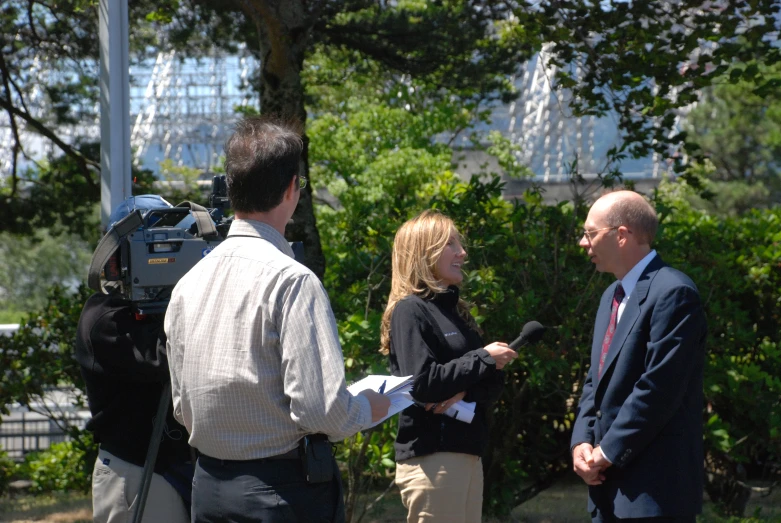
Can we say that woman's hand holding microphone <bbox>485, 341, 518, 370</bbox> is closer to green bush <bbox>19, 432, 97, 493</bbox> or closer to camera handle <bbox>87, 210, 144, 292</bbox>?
camera handle <bbox>87, 210, 144, 292</bbox>

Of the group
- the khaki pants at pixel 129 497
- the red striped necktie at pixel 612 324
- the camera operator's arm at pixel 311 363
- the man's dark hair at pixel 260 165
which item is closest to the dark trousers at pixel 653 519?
the red striped necktie at pixel 612 324

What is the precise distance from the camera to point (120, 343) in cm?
331

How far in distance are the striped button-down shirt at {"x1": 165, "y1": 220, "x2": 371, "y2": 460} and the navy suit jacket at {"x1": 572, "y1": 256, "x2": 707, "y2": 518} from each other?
126 centimetres

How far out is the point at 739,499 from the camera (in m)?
7.02

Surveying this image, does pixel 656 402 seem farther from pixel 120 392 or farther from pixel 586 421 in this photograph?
pixel 120 392

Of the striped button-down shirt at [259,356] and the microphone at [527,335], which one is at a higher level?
the striped button-down shirt at [259,356]

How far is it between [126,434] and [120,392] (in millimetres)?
159

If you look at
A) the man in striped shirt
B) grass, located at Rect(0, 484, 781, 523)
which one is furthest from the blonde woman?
grass, located at Rect(0, 484, 781, 523)

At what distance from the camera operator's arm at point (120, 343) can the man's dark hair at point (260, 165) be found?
34.2 inches

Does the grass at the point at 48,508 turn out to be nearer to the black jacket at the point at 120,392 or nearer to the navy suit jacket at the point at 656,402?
the black jacket at the point at 120,392

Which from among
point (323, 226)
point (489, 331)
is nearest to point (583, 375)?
point (489, 331)

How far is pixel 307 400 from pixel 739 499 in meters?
5.64

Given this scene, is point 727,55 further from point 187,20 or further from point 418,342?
point 187,20

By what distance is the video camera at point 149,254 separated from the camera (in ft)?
10.8
